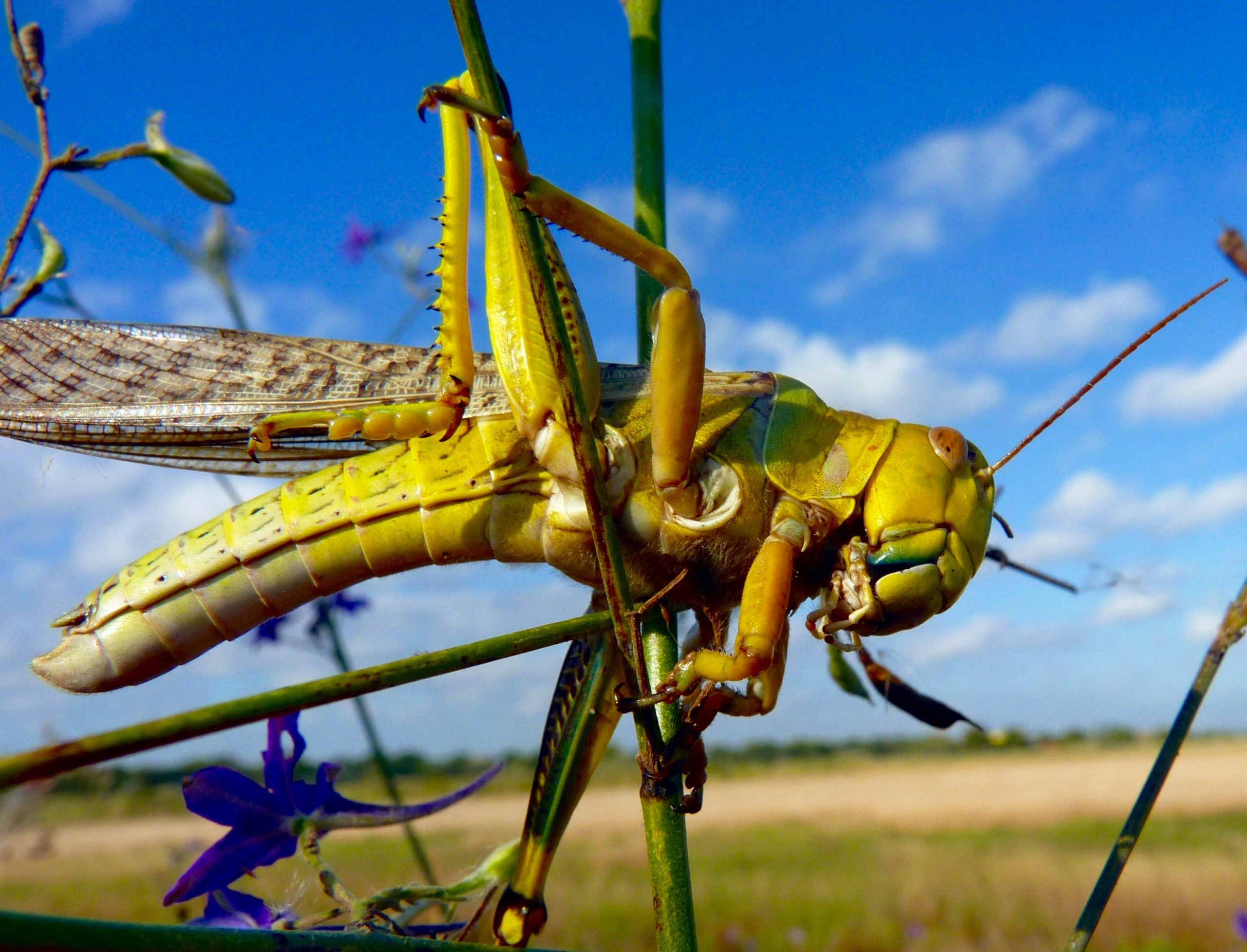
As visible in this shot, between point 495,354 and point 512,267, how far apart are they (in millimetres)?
124

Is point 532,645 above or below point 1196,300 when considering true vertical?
below

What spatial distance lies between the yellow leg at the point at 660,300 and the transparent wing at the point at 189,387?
0.35 m

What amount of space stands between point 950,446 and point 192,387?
1194 millimetres

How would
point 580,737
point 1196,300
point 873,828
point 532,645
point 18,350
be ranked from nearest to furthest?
point 532,645, point 1196,300, point 580,737, point 18,350, point 873,828

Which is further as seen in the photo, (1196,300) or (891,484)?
(891,484)

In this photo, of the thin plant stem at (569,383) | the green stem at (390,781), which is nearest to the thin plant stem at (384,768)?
the green stem at (390,781)

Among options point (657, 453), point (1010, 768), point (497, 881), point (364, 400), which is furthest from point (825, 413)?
point (1010, 768)

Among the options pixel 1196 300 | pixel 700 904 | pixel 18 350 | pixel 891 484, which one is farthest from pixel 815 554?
pixel 700 904

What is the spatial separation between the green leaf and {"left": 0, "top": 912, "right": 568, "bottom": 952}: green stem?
832 millimetres

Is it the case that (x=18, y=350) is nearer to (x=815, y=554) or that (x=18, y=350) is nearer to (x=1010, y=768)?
(x=815, y=554)

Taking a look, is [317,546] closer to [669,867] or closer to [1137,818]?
[669,867]

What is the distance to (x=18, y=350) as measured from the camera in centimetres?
147

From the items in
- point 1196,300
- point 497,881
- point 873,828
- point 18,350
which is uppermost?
point 873,828

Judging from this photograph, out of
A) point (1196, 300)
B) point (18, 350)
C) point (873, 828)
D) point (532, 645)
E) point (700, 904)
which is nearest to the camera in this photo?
point (532, 645)
